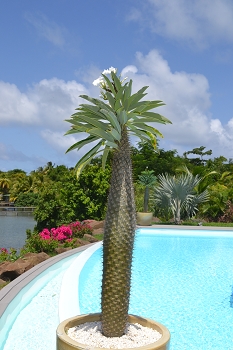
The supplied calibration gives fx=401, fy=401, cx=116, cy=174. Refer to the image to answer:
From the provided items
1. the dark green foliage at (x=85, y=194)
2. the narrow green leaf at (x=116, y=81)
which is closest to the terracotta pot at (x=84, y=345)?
the narrow green leaf at (x=116, y=81)

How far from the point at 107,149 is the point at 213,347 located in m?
3.02

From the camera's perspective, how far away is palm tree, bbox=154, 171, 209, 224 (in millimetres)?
18078

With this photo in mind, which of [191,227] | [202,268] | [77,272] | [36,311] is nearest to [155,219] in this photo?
[191,227]

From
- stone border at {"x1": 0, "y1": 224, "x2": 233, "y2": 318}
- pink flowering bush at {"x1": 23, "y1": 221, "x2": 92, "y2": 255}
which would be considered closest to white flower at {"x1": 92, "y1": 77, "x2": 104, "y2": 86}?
stone border at {"x1": 0, "y1": 224, "x2": 233, "y2": 318}

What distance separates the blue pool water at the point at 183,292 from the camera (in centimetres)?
517

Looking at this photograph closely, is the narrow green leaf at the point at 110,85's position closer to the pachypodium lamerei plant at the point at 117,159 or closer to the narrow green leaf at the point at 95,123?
the pachypodium lamerei plant at the point at 117,159

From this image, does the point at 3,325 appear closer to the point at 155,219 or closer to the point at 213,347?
the point at 213,347

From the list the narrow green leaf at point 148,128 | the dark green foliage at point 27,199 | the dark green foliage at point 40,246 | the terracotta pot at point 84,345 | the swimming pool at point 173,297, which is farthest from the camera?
the dark green foliage at point 27,199

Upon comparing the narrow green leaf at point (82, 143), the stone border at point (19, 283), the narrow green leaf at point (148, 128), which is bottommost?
A: the stone border at point (19, 283)

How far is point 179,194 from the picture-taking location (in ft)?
59.4

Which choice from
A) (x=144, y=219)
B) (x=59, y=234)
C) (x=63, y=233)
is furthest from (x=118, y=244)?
(x=144, y=219)

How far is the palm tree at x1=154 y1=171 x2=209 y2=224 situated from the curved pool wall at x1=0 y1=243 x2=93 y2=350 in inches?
390

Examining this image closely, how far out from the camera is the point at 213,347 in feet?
15.5

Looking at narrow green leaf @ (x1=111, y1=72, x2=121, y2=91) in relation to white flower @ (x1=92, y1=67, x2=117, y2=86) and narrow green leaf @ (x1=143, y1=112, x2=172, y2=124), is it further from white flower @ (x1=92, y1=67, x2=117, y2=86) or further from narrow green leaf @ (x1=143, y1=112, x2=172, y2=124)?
narrow green leaf @ (x1=143, y1=112, x2=172, y2=124)
